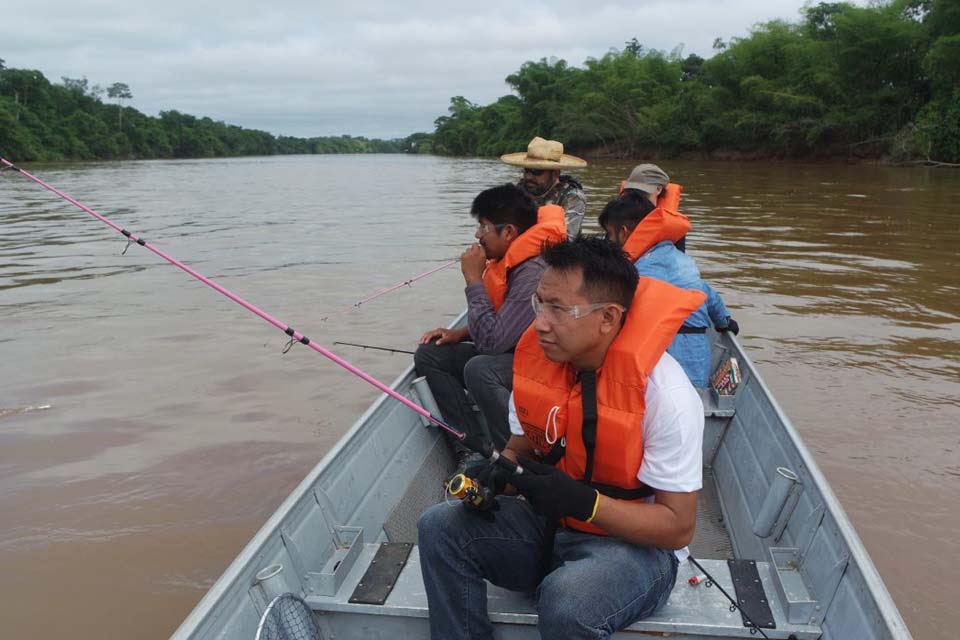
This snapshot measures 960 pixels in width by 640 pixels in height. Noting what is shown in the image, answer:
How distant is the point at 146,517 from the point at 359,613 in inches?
87.6

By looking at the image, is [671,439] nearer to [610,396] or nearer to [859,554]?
[610,396]

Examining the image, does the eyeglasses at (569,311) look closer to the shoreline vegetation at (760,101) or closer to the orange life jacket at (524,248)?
the orange life jacket at (524,248)

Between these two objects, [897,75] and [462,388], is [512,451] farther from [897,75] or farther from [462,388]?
[897,75]

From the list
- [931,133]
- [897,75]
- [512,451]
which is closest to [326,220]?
[512,451]

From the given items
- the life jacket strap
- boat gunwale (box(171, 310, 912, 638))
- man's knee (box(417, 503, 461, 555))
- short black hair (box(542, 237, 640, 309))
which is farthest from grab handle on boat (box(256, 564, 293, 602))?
short black hair (box(542, 237, 640, 309))

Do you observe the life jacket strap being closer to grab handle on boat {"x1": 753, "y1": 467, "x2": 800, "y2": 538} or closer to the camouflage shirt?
grab handle on boat {"x1": 753, "y1": 467, "x2": 800, "y2": 538}

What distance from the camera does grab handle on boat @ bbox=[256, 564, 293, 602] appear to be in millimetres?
1890

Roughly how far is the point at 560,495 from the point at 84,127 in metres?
72.5

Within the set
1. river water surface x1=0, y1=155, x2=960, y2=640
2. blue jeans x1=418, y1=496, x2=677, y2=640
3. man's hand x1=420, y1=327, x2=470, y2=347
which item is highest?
blue jeans x1=418, y1=496, x2=677, y2=640

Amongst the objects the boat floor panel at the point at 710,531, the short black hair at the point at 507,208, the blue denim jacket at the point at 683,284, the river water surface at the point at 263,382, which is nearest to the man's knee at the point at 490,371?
the short black hair at the point at 507,208

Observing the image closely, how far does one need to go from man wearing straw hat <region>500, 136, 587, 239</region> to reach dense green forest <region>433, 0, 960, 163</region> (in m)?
23.6

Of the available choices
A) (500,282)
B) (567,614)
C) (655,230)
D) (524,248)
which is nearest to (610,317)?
(567,614)

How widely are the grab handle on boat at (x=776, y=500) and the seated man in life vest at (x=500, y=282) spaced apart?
3.52 feet

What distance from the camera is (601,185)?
2222 centimetres
